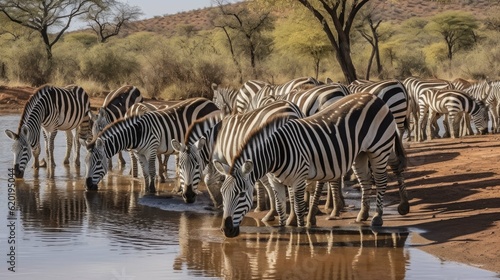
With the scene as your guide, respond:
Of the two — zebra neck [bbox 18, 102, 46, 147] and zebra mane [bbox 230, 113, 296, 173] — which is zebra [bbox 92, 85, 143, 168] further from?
zebra mane [bbox 230, 113, 296, 173]

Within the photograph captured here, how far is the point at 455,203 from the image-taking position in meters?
10.8

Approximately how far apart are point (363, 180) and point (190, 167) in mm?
2031

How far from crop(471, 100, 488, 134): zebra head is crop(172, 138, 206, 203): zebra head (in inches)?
416

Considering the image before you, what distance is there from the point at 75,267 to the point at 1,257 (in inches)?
34.8

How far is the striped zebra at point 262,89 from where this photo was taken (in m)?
14.7

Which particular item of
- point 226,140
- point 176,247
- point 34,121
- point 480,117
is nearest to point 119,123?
point 226,140

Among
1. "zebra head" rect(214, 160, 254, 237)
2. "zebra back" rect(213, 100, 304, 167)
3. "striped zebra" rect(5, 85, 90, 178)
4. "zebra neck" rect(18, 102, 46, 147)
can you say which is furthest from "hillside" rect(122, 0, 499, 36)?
"zebra head" rect(214, 160, 254, 237)

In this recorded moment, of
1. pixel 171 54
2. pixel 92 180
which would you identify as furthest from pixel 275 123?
pixel 171 54

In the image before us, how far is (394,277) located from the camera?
7523 millimetres

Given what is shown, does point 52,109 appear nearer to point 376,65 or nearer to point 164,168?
point 164,168

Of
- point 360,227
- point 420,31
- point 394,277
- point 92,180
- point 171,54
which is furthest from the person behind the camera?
point 420,31

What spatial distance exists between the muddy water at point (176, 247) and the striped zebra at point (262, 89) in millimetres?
3493

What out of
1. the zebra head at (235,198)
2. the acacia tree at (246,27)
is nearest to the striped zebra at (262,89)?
the zebra head at (235,198)

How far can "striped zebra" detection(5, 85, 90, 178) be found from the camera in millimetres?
13430
